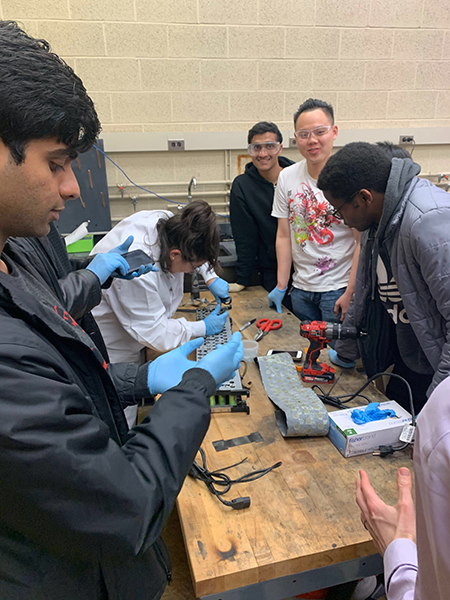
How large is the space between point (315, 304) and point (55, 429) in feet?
6.05

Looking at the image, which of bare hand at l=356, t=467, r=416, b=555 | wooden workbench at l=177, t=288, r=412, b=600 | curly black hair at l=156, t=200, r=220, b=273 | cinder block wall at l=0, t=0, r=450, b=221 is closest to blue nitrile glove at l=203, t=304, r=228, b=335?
curly black hair at l=156, t=200, r=220, b=273

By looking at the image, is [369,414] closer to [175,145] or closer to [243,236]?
[243,236]

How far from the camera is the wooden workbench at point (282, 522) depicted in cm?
75

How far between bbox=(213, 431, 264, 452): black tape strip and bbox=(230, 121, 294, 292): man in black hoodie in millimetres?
1420

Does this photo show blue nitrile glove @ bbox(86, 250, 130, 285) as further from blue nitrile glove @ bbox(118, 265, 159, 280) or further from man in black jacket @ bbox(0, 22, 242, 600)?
man in black jacket @ bbox(0, 22, 242, 600)

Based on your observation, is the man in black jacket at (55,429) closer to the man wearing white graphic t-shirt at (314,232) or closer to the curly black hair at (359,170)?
the curly black hair at (359,170)

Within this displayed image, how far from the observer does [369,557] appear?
32.4 inches

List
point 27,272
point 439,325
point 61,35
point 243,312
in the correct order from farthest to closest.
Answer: point 61,35
point 243,312
point 439,325
point 27,272

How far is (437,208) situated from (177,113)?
2.61 meters

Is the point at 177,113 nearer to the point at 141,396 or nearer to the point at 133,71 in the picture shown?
the point at 133,71

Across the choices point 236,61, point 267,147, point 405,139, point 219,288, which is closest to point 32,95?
point 219,288

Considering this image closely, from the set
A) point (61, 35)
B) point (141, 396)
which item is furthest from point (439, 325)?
point (61, 35)

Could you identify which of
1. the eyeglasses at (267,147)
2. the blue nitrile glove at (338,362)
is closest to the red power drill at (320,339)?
the blue nitrile glove at (338,362)

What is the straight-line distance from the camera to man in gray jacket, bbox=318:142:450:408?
1098mm
